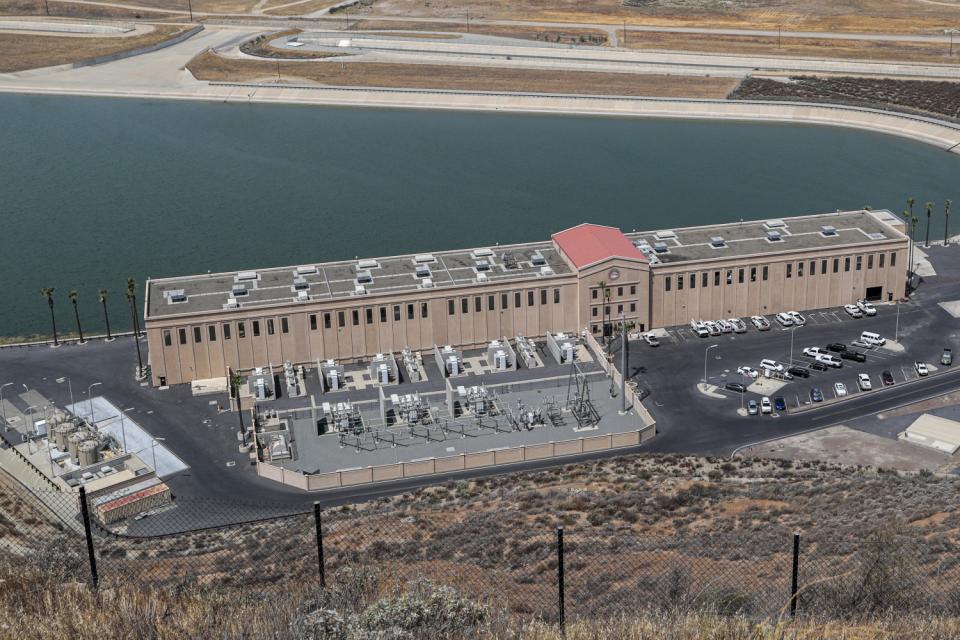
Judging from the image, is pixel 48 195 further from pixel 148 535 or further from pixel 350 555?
pixel 350 555

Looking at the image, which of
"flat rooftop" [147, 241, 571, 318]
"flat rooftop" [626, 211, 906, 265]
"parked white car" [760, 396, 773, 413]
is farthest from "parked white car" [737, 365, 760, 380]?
"flat rooftop" [147, 241, 571, 318]

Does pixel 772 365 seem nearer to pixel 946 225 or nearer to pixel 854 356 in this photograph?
pixel 854 356

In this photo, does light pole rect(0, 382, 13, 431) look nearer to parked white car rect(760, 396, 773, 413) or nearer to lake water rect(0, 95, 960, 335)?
lake water rect(0, 95, 960, 335)

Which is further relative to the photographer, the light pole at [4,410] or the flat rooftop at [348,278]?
the flat rooftop at [348,278]

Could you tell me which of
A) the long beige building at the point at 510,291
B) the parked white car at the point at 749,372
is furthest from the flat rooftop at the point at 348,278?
the parked white car at the point at 749,372

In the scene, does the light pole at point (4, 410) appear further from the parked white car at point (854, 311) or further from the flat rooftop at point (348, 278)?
the parked white car at point (854, 311)
